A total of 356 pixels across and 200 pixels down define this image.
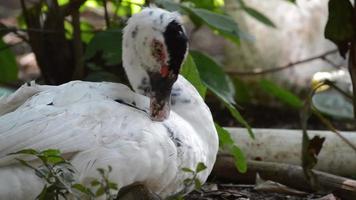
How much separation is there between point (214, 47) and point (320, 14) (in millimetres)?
1139

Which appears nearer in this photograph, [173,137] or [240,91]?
[173,137]

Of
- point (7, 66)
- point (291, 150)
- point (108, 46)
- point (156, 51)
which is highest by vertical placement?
point (156, 51)

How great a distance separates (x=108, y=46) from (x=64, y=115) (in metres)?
0.70

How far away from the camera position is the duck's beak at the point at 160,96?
2.04 m

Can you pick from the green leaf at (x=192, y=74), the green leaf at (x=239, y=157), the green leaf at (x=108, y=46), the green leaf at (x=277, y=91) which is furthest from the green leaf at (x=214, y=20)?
the green leaf at (x=277, y=91)

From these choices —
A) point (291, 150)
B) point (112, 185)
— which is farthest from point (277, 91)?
point (112, 185)

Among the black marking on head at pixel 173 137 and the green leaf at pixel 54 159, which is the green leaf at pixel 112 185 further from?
the black marking on head at pixel 173 137

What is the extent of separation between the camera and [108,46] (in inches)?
103

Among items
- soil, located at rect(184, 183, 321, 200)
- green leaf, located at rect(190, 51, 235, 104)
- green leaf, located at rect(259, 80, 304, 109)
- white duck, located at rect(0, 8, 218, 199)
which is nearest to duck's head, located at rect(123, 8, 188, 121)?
white duck, located at rect(0, 8, 218, 199)

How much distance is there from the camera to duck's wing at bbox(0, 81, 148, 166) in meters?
1.85

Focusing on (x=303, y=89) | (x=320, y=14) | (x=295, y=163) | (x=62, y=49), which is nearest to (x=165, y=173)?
(x=295, y=163)

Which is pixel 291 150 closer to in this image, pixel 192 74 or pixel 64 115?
pixel 192 74

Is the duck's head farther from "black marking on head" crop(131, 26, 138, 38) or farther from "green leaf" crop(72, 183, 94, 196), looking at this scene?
"green leaf" crop(72, 183, 94, 196)

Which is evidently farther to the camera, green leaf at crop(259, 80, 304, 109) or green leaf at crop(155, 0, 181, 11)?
green leaf at crop(259, 80, 304, 109)
